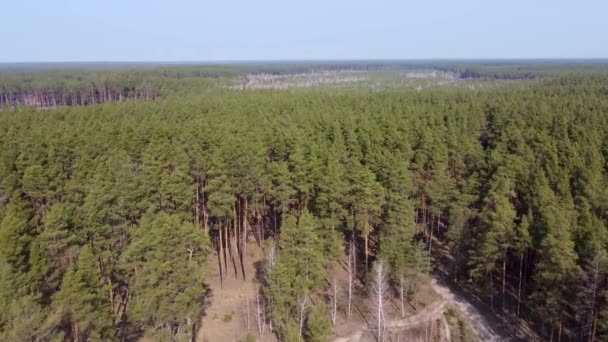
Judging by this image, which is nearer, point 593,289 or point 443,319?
point 593,289

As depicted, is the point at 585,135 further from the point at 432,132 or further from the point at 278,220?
the point at 278,220

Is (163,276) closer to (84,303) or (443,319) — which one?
(84,303)

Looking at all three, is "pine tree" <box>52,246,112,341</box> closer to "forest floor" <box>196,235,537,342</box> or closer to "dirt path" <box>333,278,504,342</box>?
"forest floor" <box>196,235,537,342</box>

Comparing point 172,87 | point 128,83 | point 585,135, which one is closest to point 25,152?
point 585,135

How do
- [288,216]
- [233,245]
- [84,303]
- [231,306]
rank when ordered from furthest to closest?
1. [233,245]
2. [288,216]
3. [231,306]
4. [84,303]

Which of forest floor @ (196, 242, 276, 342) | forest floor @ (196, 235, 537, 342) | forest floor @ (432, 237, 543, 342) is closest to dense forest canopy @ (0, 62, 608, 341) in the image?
forest floor @ (432, 237, 543, 342)

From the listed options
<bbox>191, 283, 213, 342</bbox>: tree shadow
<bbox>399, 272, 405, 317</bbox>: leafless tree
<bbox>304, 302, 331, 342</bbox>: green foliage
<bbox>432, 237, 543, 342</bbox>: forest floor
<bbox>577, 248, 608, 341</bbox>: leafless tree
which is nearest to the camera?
<bbox>577, 248, 608, 341</bbox>: leafless tree

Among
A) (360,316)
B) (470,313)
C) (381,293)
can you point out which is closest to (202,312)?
(360,316)

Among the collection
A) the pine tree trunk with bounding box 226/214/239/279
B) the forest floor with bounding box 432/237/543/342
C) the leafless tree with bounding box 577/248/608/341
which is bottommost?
the forest floor with bounding box 432/237/543/342
